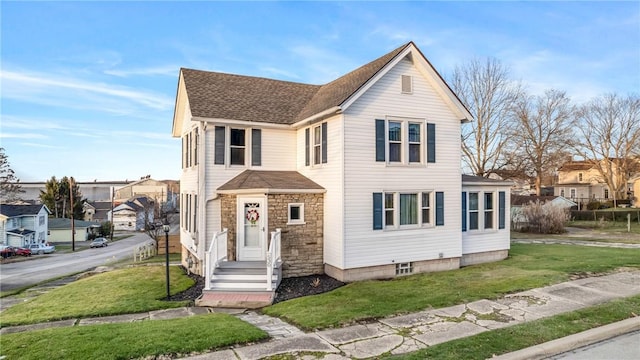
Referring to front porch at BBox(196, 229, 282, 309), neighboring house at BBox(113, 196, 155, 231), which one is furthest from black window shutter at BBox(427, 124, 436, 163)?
neighboring house at BBox(113, 196, 155, 231)

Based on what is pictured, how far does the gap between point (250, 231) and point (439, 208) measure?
6805 millimetres

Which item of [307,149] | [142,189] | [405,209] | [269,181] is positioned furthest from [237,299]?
[142,189]

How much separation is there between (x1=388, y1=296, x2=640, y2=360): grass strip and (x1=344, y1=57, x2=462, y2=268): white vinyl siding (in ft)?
17.5

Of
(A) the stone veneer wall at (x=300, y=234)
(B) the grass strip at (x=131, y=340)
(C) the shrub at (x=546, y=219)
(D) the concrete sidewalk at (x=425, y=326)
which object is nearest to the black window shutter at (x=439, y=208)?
(D) the concrete sidewalk at (x=425, y=326)

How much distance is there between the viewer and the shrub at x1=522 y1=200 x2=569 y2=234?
2603 cm

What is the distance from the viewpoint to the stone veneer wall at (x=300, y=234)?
11.8 m

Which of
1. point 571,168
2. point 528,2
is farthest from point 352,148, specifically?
point 571,168

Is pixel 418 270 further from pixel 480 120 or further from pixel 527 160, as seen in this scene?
pixel 527 160

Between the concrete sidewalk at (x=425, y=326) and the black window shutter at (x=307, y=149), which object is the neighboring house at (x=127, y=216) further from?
the concrete sidewalk at (x=425, y=326)

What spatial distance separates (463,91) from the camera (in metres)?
31.5

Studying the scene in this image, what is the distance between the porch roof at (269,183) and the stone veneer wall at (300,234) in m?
0.29

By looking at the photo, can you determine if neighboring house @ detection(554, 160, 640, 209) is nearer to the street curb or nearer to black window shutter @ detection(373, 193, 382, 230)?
black window shutter @ detection(373, 193, 382, 230)

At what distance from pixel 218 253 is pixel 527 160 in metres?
32.7

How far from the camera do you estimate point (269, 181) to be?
40.0 ft
